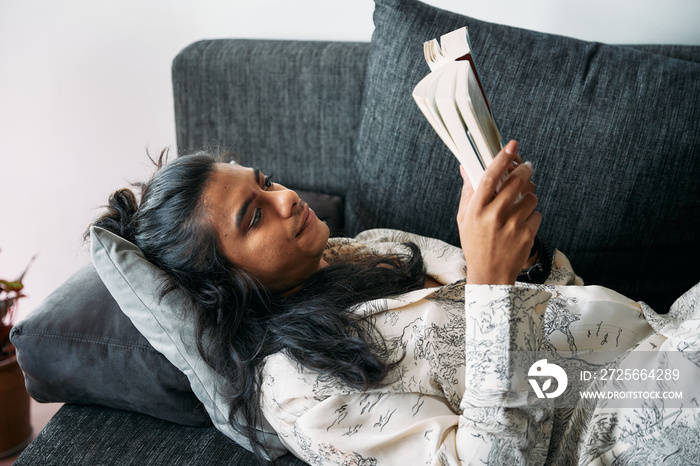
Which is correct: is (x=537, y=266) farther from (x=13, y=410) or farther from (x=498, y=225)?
(x=13, y=410)

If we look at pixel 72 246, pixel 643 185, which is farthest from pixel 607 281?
pixel 72 246

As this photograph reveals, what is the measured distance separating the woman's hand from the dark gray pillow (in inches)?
16.5

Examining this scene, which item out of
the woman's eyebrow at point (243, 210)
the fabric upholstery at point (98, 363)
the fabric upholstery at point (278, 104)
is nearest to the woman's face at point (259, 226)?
the woman's eyebrow at point (243, 210)

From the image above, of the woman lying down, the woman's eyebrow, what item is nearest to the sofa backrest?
the woman lying down

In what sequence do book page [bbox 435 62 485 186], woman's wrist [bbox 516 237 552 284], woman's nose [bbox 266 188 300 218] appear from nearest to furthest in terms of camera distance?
book page [bbox 435 62 485 186]
woman's nose [bbox 266 188 300 218]
woman's wrist [bbox 516 237 552 284]

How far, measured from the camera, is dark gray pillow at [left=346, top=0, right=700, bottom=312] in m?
1.21

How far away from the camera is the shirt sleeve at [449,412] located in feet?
2.74

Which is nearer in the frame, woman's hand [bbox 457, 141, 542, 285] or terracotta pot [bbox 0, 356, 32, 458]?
woman's hand [bbox 457, 141, 542, 285]

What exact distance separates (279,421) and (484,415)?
34 centimetres

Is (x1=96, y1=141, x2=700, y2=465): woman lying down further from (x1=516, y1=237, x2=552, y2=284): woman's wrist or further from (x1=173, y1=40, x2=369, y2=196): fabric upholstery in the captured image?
(x1=173, y1=40, x2=369, y2=196): fabric upholstery

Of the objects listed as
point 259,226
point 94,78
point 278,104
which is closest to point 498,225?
point 259,226

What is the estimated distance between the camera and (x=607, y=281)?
134 cm

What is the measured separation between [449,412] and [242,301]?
0.40 meters

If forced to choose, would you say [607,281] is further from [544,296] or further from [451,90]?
[451,90]
